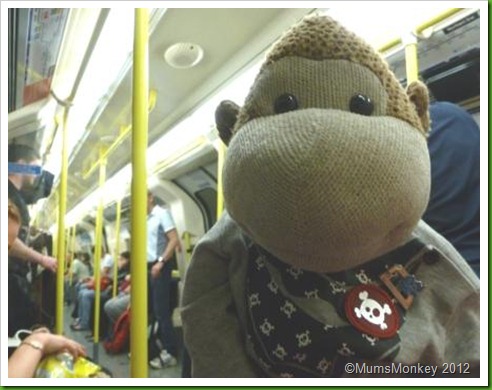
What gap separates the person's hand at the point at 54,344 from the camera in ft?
3.68

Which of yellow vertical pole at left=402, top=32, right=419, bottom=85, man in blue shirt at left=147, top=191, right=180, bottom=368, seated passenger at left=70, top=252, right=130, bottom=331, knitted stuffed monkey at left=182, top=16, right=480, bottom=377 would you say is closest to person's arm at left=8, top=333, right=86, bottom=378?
knitted stuffed monkey at left=182, top=16, right=480, bottom=377

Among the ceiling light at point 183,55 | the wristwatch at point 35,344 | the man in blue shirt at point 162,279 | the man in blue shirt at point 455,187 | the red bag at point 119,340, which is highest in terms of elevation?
the ceiling light at point 183,55

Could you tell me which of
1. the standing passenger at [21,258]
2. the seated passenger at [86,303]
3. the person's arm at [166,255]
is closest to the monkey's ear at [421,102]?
the standing passenger at [21,258]

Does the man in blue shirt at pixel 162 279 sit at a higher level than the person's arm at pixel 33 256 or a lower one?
lower

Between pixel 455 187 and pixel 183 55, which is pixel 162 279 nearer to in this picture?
pixel 183 55

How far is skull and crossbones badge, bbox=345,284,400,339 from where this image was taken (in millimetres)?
640

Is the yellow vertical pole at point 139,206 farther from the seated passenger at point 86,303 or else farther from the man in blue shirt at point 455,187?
the seated passenger at point 86,303

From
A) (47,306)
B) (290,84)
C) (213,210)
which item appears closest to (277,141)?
(290,84)

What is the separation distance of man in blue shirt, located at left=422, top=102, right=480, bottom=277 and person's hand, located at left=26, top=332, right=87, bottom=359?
100 centimetres

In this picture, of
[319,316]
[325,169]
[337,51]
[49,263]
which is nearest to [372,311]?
[319,316]

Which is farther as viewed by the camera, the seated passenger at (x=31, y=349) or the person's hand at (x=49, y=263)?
the person's hand at (x=49, y=263)

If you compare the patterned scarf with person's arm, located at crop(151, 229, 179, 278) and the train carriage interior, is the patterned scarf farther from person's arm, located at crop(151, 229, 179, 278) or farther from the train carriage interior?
person's arm, located at crop(151, 229, 179, 278)

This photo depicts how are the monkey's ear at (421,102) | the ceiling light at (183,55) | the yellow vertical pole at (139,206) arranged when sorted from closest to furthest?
the monkey's ear at (421,102)
the yellow vertical pole at (139,206)
the ceiling light at (183,55)

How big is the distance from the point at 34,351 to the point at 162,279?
98.1 inches
